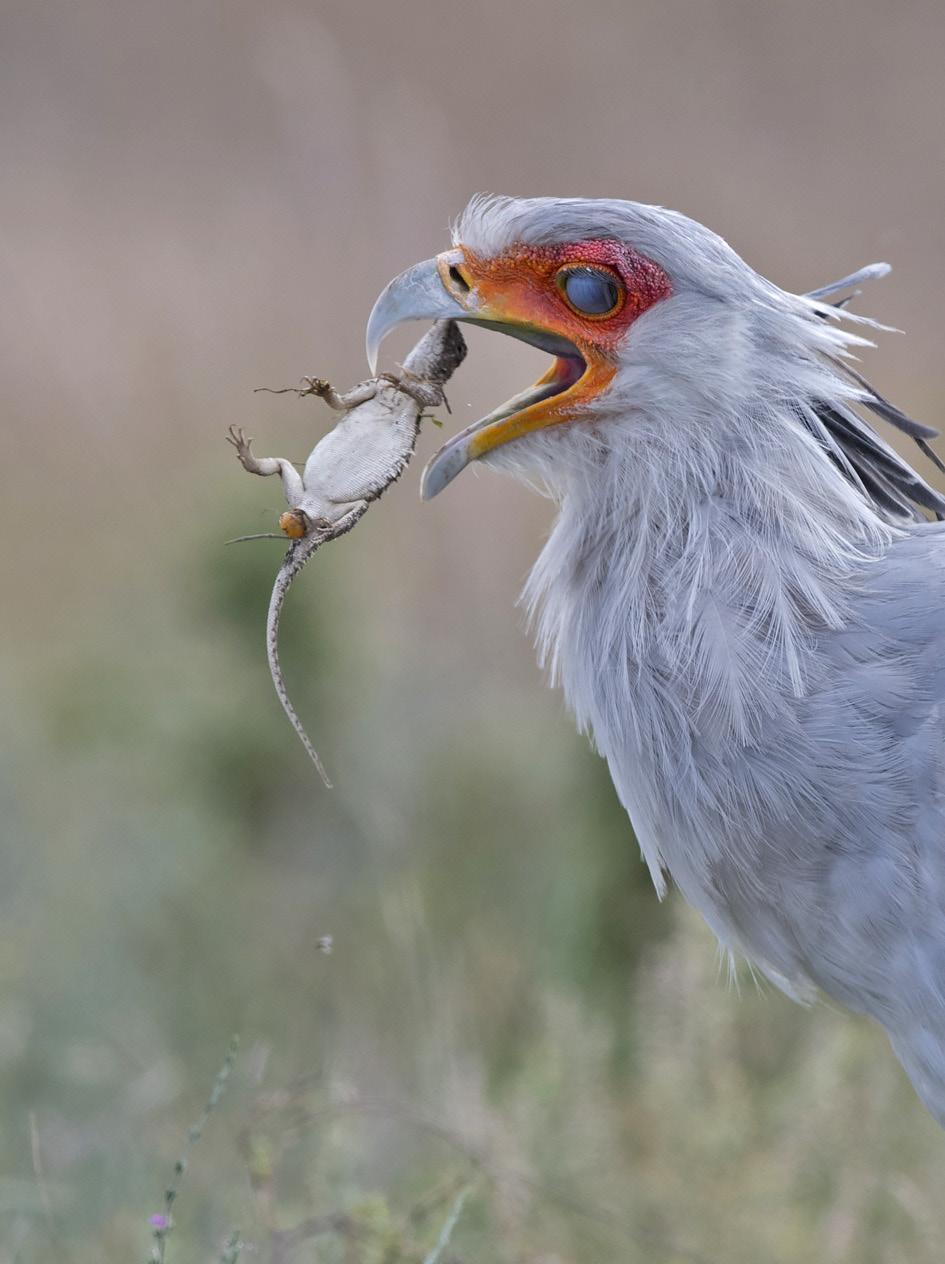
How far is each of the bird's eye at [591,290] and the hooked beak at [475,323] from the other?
0.07 meters

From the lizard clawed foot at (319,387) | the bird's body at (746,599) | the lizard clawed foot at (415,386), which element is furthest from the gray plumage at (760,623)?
the lizard clawed foot at (319,387)

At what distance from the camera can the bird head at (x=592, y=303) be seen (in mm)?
2396

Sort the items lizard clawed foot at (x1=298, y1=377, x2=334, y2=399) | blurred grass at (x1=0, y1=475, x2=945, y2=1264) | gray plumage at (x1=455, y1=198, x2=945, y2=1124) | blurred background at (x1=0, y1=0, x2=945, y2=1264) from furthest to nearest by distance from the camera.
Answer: blurred background at (x1=0, y1=0, x2=945, y2=1264) → blurred grass at (x1=0, y1=475, x2=945, y2=1264) → lizard clawed foot at (x1=298, y1=377, x2=334, y2=399) → gray plumage at (x1=455, y1=198, x2=945, y2=1124)

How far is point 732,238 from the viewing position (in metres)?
7.27

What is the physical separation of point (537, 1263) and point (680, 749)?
1131 millimetres

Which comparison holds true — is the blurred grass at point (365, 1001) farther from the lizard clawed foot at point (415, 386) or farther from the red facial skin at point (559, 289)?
the red facial skin at point (559, 289)

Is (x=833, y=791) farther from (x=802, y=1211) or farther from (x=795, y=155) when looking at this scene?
(x=795, y=155)

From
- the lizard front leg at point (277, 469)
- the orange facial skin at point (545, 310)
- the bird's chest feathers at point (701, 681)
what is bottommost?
the bird's chest feathers at point (701, 681)

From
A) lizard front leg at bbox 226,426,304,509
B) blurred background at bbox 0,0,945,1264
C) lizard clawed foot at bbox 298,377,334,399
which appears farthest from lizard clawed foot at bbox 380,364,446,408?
blurred background at bbox 0,0,945,1264

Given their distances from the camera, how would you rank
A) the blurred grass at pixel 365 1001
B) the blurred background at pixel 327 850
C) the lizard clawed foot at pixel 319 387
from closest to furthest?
the lizard clawed foot at pixel 319 387
the blurred grass at pixel 365 1001
the blurred background at pixel 327 850

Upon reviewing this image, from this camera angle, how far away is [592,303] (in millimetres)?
2422

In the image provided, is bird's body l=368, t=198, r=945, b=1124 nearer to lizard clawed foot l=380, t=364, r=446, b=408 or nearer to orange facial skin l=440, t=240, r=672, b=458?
orange facial skin l=440, t=240, r=672, b=458

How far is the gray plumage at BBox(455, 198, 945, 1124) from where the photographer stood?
2248 millimetres

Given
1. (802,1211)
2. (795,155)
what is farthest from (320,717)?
(795,155)
